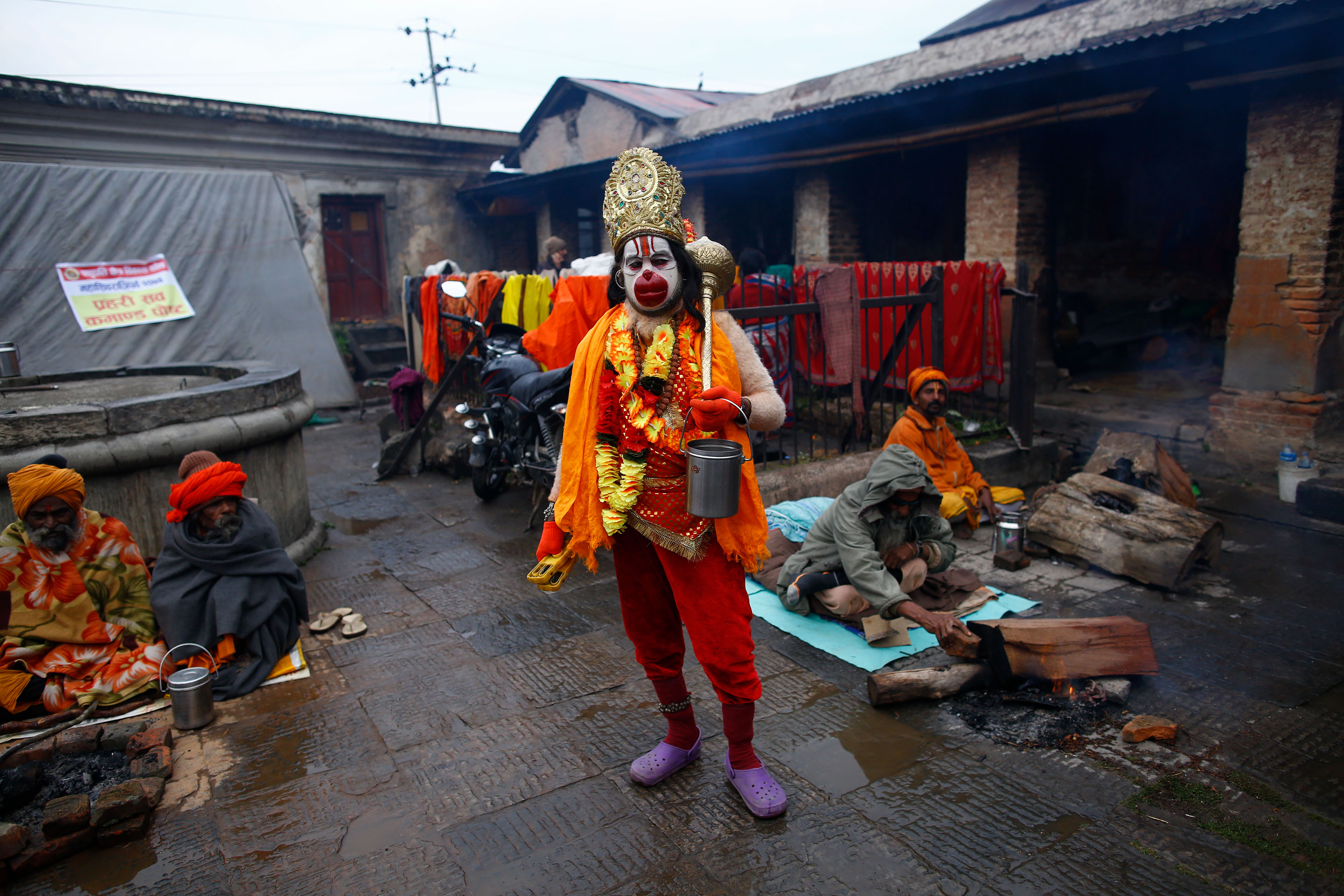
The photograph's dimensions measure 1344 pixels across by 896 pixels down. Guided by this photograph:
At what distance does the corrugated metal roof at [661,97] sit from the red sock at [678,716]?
12.3 m

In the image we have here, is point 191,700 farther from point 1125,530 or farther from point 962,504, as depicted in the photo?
point 1125,530

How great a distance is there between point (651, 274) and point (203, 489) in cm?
242

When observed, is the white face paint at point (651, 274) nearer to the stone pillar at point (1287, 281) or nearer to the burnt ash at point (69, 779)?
the burnt ash at point (69, 779)

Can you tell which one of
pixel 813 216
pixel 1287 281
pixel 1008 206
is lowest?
pixel 1287 281

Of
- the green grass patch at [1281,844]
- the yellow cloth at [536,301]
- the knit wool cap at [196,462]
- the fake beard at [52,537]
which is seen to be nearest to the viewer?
the green grass patch at [1281,844]

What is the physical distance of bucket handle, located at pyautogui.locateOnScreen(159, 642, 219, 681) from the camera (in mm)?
3654

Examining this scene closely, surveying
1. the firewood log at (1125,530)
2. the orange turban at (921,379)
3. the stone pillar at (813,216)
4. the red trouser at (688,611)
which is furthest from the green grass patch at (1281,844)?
the stone pillar at (813,216)

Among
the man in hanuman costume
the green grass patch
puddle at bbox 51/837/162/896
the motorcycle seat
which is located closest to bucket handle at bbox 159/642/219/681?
puddle at bbox 51/837/162/896

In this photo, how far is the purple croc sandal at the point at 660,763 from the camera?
9.63 ft

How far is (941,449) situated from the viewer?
5.70 m

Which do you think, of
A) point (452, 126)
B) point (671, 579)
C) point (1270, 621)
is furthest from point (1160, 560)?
point (452, 126)

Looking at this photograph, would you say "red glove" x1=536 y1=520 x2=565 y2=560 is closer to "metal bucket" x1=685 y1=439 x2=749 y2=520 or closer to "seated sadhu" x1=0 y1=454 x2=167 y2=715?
"metal bucket" x1=685 y1=439 x2=749 y2=520

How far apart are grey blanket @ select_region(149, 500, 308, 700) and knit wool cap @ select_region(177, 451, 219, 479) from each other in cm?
31

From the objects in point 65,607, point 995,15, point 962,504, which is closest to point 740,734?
point 65,607
